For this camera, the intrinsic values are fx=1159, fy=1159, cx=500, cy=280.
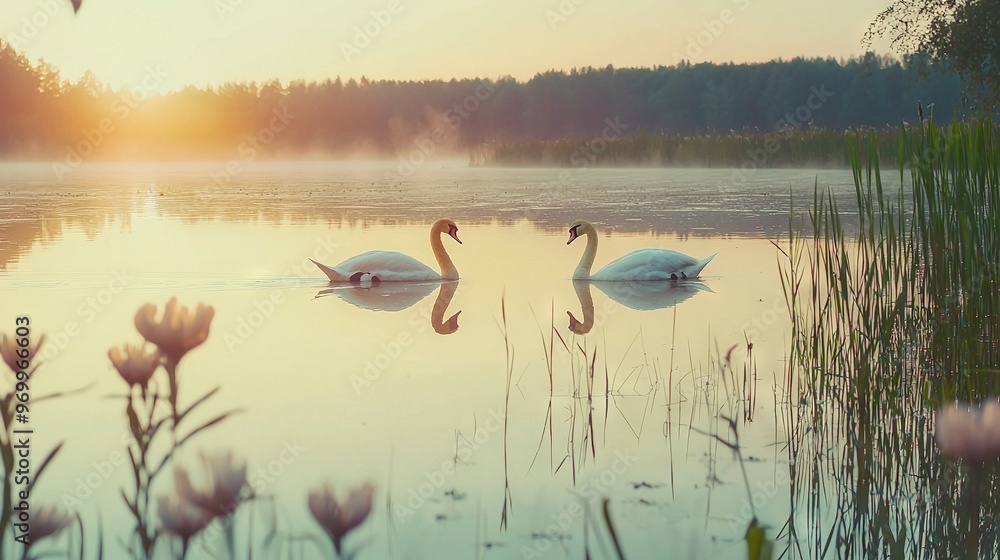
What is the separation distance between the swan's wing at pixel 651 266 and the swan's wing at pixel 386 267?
1.37m

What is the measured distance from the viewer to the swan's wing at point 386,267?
28.6 ft

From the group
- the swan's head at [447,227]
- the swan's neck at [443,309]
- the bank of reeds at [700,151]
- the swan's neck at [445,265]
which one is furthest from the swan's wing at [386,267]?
the bank of reeds at [700,151]

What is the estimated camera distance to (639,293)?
27.1ft

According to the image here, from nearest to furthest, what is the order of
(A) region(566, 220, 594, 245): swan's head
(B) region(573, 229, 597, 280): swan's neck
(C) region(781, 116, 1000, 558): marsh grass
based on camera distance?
(C) region(781, 116, 1000, 558): marsh grass, (B) region(573, 229, 597, 280): swan's neck, (A) region(566, 220, 594, 245): swan's head

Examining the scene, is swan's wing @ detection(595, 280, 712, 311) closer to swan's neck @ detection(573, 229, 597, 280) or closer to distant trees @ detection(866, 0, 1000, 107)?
swan's neck @ detection(573, 229, 597, 280)

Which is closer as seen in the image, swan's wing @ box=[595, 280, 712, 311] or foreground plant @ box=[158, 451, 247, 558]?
foreground plant @ box=[158, 451, 247, 558]

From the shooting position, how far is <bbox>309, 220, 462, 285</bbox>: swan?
8.72 m

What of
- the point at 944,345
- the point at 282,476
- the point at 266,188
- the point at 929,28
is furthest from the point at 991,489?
the point at 266,188

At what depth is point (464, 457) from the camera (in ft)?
12.8

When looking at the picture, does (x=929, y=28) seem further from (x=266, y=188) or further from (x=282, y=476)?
(x=282, y=476)

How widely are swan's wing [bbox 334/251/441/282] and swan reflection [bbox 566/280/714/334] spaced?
122 cm

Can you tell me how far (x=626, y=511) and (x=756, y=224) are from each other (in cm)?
999

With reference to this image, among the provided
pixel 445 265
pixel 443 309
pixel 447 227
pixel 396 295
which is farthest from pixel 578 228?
pixel 443 309

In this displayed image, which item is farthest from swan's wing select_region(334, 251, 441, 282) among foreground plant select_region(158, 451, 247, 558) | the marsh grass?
foreground plant select_region(158, 451, 247, 558)
